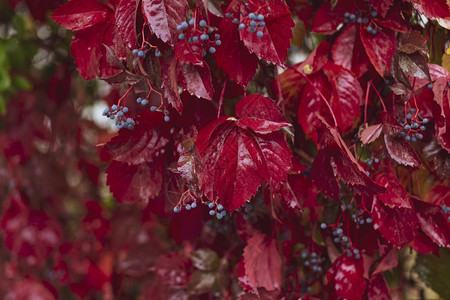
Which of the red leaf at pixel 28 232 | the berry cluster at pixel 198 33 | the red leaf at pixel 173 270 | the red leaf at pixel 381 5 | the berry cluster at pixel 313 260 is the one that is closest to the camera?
the berry cluster at pixel 198 33

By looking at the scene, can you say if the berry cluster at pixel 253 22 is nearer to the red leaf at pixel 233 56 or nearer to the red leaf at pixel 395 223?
the red leaf at pixel 233 56

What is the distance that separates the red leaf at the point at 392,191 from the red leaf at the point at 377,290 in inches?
6.1

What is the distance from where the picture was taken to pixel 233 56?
1.93ft

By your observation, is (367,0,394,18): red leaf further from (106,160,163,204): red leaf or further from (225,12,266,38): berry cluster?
(106,160,163,204): red leaf

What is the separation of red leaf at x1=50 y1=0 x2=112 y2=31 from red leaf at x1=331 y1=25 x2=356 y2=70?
13.1 inches

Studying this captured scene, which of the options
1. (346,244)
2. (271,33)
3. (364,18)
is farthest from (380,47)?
(346,244)

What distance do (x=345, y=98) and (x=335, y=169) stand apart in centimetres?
14

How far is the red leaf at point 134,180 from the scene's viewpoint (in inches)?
26.2

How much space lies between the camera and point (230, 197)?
55 cm

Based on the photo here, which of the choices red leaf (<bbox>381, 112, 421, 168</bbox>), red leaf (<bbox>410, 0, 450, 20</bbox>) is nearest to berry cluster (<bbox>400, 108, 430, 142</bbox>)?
red leaf (<bbox>381, 112, 421, 168</bbox>)

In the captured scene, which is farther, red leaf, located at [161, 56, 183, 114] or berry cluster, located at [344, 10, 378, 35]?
berry cluster, located at [344, 10, 378, 35]

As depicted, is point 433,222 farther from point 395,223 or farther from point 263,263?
point 263,263

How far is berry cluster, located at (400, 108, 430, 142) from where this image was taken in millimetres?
596

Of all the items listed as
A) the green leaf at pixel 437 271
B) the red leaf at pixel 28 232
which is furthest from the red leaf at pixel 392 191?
the red leaf at pixel 28 232
